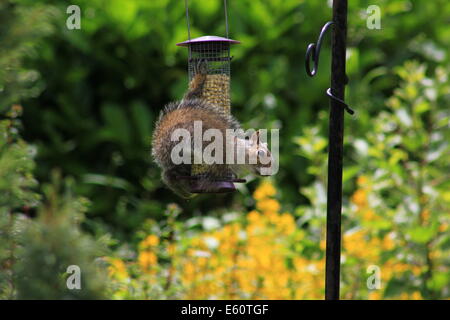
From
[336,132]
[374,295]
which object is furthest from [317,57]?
Result: [374,295]

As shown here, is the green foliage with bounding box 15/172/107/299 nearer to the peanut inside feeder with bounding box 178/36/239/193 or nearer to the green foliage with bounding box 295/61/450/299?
the peanut inside feeder with bounding box 178/36/239/193

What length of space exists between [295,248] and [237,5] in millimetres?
2884

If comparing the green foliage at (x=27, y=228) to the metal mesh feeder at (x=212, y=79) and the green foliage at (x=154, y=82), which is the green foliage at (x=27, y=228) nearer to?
the metal mesh feeder at (x=212, y=79)

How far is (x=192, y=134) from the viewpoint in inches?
102

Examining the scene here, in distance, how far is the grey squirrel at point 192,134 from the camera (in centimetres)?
262

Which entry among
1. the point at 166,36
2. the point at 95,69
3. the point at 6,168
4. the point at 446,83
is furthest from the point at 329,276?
the point at 95,69

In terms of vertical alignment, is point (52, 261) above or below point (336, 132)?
below

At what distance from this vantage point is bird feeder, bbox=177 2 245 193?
2.71m

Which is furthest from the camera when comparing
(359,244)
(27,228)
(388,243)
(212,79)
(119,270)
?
(388,243)

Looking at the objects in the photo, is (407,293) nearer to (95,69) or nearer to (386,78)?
(386,78)

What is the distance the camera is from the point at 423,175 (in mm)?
3926

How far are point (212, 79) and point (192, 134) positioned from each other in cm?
51

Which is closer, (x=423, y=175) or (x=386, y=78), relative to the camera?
(x=423, y=175)

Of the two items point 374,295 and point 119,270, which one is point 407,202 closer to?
point 374,295
